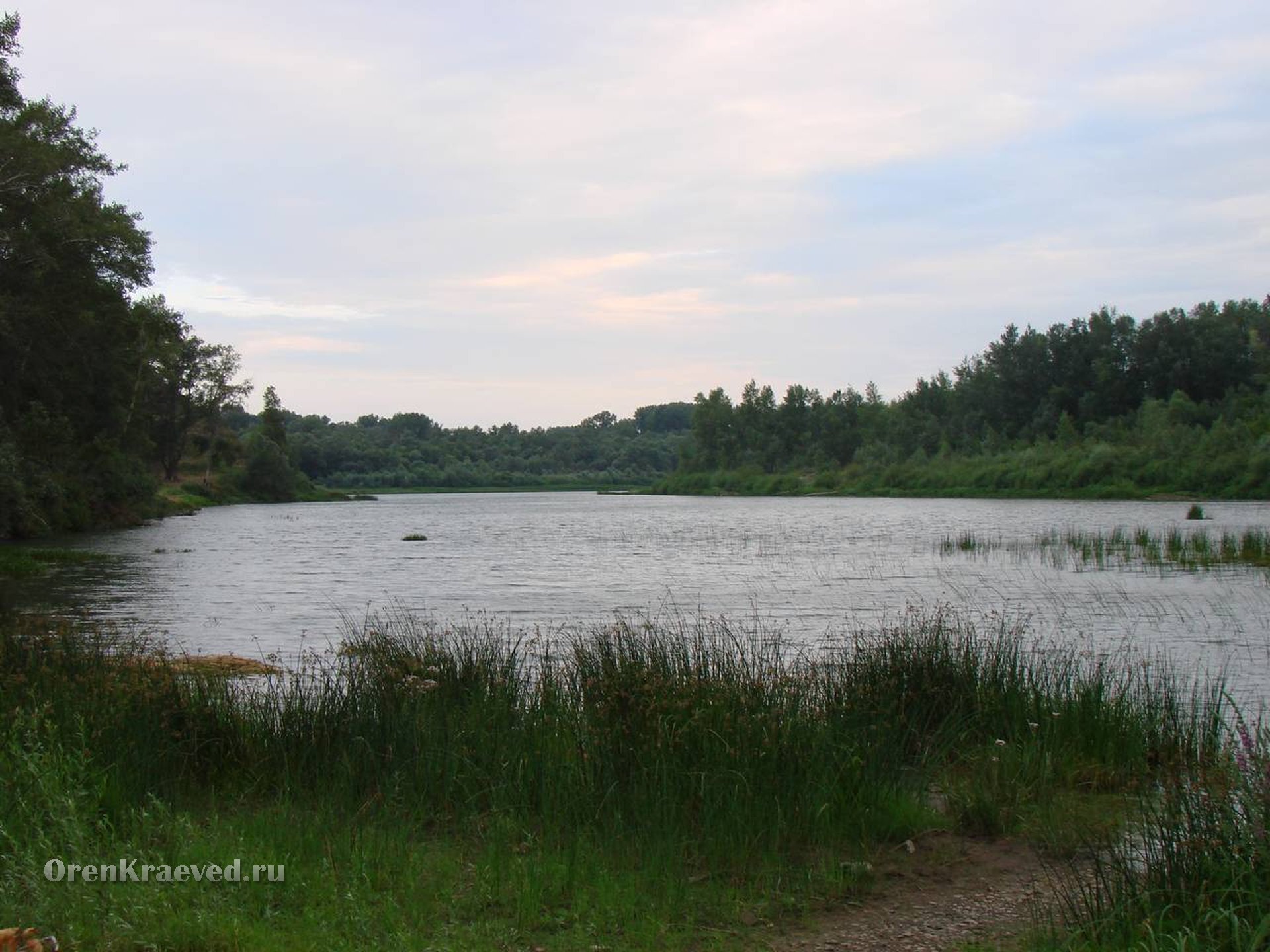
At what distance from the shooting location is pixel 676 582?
28.1 meters

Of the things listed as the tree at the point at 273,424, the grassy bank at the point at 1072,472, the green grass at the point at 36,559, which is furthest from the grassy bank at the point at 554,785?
the tree at the point at 273,424

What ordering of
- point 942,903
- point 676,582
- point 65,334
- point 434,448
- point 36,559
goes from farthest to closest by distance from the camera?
point 434,448 → point 65,334 → point 36,559 → point 676,582 → point 942,903

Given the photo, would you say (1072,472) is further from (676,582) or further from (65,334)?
(65,334)

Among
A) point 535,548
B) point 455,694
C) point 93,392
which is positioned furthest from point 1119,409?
point 455,694

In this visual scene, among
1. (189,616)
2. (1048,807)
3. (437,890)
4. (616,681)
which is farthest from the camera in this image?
(189,616)

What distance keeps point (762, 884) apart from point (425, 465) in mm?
185388

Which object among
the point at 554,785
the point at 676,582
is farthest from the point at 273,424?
the point at 554,785

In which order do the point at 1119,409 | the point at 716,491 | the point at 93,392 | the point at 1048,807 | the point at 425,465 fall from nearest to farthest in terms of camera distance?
the point at 1048,807 < the point at 93,392 < the point at 1119,409 < the point at 716,491 < the point at 425,465

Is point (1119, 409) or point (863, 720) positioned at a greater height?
point (1119, 409)

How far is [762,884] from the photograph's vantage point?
603 cm

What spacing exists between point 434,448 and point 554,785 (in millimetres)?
196319

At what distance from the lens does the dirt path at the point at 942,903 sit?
5352 millimetres

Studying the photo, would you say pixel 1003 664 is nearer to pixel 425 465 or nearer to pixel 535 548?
pixel 535 548

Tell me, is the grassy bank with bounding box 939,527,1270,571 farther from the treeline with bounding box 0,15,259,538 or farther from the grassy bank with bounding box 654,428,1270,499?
the grassy bank with bounding box 654,428,1270,499
